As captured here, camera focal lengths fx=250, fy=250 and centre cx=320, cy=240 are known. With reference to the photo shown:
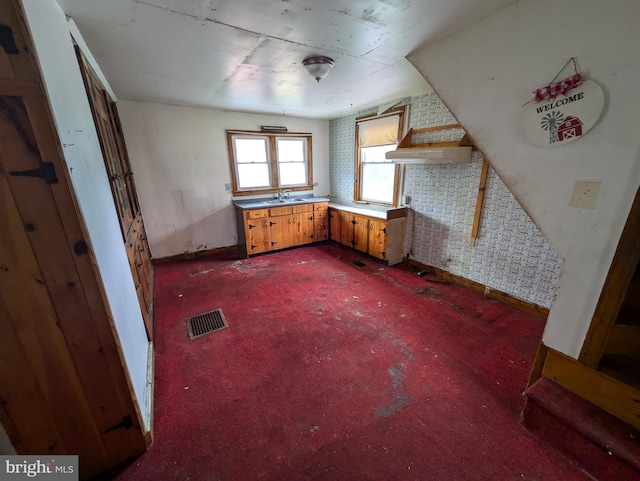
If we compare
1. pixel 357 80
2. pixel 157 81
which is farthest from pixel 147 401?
pixel 357 80

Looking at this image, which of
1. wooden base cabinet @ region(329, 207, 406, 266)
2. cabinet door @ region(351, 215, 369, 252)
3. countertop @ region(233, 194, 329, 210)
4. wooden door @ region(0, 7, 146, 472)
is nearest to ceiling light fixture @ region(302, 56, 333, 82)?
wooden door @ region(0, 7, 146, 472)

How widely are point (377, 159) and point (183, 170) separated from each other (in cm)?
313

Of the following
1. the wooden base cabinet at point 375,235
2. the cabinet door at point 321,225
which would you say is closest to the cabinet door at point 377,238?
the wooden base cabinet at point 375,235

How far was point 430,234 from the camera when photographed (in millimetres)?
3510

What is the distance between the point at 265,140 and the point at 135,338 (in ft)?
12.4

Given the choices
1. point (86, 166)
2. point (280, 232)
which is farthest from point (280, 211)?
point (86, 166)

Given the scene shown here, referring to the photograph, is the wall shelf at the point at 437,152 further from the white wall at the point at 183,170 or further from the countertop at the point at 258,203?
the white wall at the point at 183,170

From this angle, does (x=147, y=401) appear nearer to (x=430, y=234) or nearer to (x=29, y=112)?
(x=29, y=112)

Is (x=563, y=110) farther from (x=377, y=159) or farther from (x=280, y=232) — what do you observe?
(x=280, y=232)

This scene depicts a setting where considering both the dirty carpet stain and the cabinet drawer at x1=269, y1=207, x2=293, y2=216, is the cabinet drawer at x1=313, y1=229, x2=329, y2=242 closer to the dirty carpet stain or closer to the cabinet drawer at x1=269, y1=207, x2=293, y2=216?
the cabinet drawer at x1=269, y1=207, x2=293, y2=216

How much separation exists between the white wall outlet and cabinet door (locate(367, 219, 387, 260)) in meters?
2.43

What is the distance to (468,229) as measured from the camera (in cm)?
304

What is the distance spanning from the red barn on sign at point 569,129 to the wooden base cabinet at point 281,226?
3590 millimetres

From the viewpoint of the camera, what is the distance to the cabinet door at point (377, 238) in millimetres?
3673
